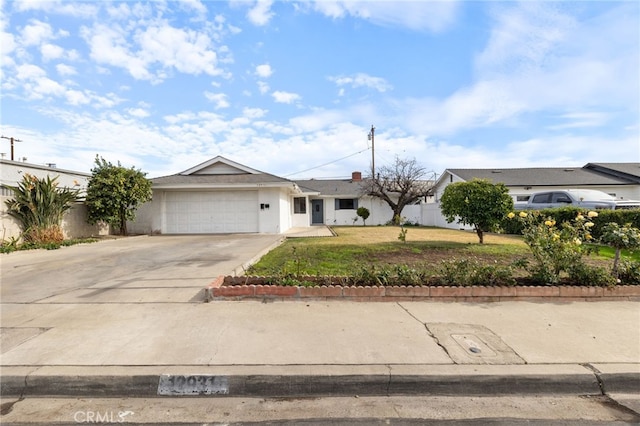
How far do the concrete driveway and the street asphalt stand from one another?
0.07 m

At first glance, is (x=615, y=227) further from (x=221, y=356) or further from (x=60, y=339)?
(x=60, y=339)

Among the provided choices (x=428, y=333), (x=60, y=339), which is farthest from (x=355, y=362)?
(x=60, y=339)

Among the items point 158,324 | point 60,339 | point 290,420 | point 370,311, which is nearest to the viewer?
point 290,420

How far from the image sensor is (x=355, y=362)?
3127 millimetres

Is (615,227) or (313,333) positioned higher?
(615,227)

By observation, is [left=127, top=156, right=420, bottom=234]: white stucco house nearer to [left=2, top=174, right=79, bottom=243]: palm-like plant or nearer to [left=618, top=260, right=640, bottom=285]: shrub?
[left=2, top=174, right=79, bottom=243]: palm-like plant

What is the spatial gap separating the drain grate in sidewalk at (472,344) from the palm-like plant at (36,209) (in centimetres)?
1395

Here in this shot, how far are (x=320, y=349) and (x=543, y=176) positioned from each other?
26.4 meters

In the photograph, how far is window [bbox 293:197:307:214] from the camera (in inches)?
938

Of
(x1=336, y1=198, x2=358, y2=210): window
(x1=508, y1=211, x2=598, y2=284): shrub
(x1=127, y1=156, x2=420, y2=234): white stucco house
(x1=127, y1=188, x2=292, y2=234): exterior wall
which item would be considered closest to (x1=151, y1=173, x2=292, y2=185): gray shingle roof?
(x1=127, y1=156, x2=420, y2=234): white stucco house

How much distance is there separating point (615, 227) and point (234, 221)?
1489 centimetres

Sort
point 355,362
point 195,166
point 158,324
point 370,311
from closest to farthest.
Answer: point 355,362 < point 158,324 < point 370,311 < point 195,166

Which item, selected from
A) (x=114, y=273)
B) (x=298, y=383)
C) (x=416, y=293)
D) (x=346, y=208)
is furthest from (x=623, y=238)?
(x=346, y=208)

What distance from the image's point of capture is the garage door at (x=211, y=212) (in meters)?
16.9
